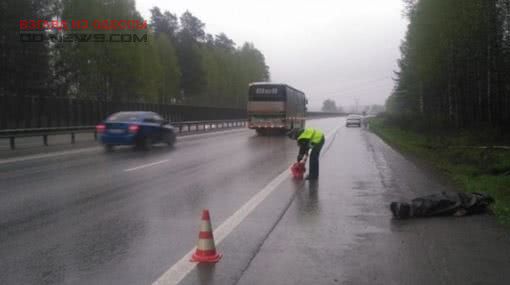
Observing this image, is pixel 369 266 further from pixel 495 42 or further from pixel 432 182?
pixel 495 42

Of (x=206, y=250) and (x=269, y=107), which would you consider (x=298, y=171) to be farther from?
(x=269, y=107)

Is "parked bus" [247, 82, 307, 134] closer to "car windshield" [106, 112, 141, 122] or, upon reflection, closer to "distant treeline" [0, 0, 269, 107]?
"car windshield" [106, 112, 141, 122]

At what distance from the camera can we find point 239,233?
6.70 meters

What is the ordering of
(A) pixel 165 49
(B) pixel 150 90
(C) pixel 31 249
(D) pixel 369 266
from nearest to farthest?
(D) pixel 369 266 < (C) pixel 31 249 < (B) pixel 150 90 < (A) pixel 165 49

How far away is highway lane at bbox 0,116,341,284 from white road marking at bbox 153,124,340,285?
0.35ft

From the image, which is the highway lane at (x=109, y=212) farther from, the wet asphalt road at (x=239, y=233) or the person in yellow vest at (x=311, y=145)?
the person in yellow vest at (x=311, y=145)

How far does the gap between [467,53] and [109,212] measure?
2771 cm

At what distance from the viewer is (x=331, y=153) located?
20.3 meters

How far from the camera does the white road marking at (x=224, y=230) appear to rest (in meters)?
4.87

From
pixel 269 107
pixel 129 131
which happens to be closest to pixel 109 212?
pixel 129 131

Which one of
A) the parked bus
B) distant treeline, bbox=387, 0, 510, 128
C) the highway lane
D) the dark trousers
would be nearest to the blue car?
the highway lane

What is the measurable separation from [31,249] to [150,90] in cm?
5566

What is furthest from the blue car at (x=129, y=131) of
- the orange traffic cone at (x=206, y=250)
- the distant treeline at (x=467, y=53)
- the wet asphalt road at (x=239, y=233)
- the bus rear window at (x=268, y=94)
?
the distant treeline at (x=467, y=53)

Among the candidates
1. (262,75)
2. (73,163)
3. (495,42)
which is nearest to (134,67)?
(495,42)
